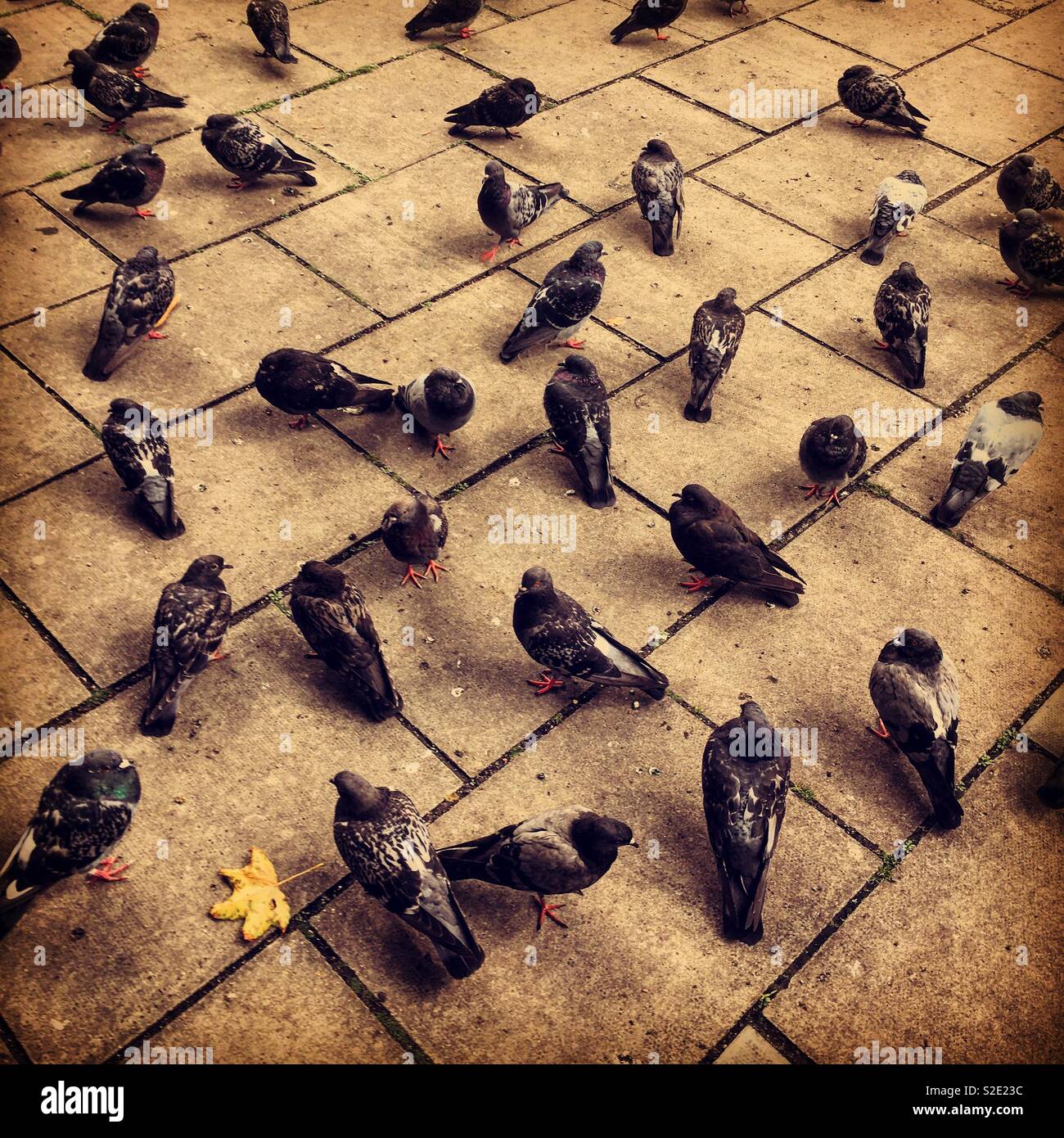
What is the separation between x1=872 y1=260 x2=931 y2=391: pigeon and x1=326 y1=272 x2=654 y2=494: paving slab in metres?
1.88

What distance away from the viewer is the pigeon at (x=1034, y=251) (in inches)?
351

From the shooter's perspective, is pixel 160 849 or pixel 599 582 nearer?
pixel 160 849

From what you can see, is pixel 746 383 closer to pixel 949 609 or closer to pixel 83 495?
pixel 949 609

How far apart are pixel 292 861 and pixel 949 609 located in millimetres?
4348

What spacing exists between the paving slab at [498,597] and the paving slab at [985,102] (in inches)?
273

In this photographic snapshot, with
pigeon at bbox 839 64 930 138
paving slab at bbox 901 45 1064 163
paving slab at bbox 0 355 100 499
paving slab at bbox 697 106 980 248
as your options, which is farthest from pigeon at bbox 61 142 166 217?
paving slab at bbox 901 45 1064 163

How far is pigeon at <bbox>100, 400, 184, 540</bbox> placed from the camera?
6539mm

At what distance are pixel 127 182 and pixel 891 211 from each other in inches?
257

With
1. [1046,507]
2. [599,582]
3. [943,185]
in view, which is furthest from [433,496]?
[943,185]

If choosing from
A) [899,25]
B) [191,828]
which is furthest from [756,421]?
[899,25]

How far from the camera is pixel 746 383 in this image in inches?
323
